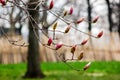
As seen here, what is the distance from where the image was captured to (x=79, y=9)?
4150 cm

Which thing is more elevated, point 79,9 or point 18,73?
point 79,9

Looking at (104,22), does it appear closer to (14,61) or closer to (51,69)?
(14,61)

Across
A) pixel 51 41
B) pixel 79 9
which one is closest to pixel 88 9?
pixel 79 9

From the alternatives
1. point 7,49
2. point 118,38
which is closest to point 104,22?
point 118,38

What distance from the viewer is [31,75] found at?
15672 millimetres

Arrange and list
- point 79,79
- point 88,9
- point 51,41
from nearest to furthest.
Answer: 1. point 51,41
2. point 79,79
3. point 88,9

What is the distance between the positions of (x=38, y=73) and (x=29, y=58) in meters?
0.82

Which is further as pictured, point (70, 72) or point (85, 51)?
point (85, 51)

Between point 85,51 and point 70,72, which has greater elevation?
point 85,51

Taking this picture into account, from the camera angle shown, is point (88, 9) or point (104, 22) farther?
point (104, 22)

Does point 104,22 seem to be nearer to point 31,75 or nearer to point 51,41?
point 31,75

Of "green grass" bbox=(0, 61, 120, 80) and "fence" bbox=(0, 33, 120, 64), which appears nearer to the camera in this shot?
"green grass" bbox=(0, 61, 120, 80)

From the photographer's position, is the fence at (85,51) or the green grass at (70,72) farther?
the fence at (85,51)

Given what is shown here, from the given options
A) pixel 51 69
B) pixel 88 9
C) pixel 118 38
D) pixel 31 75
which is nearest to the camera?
pixel 31 75
